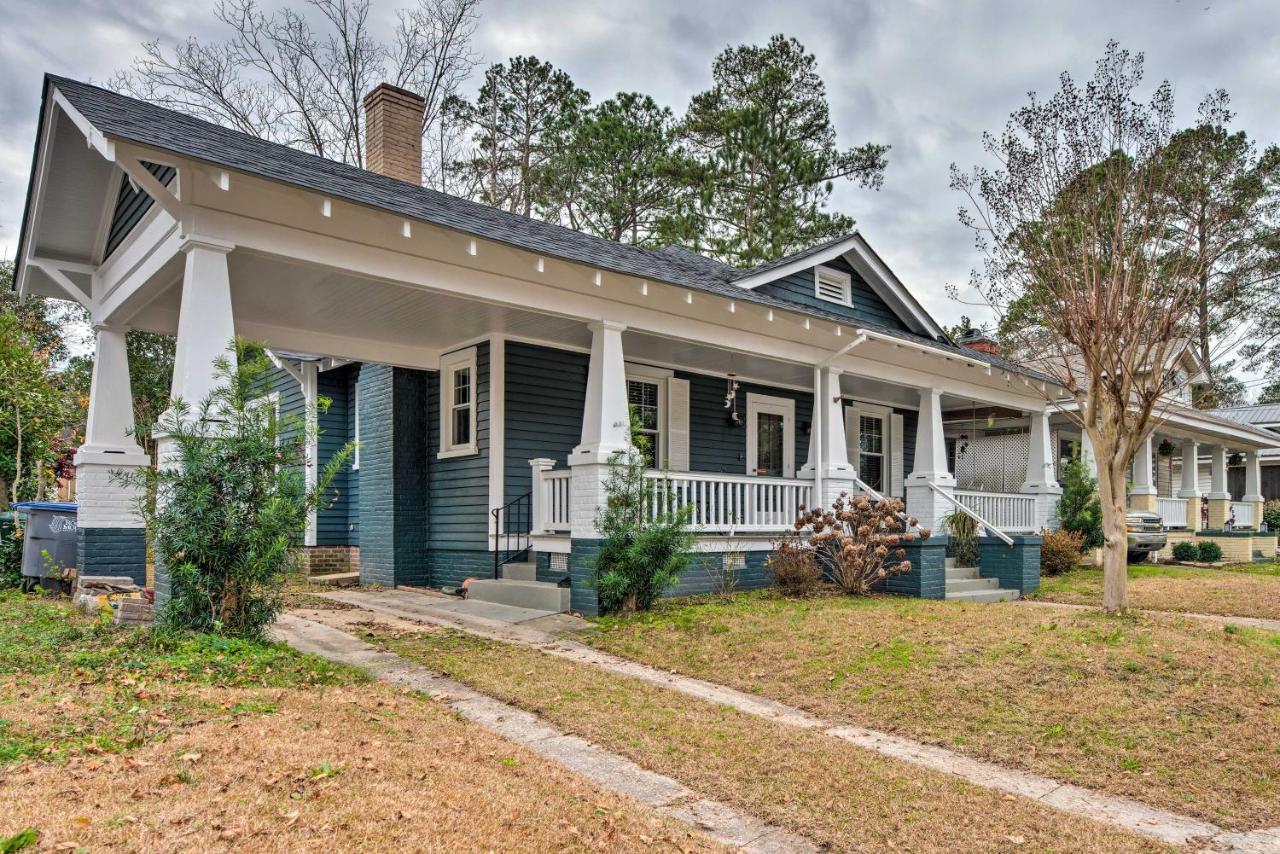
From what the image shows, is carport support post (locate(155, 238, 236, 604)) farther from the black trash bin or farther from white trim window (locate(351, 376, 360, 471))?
white trim window (locate(351, 376, 360, 471))

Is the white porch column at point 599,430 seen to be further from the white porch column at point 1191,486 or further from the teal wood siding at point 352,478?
the white porch column at point 1191,486

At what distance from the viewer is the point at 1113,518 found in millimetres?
8078

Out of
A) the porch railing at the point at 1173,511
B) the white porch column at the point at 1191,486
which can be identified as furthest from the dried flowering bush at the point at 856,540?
the white porch column at the point at 1191,486

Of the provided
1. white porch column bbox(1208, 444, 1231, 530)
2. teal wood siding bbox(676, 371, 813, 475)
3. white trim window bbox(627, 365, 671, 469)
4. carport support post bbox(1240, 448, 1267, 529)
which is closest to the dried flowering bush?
teal wood siding bbox(676, 371, 813, 475)

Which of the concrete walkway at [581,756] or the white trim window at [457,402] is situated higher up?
the white trim window at [457,402]

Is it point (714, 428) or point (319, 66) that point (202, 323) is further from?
point (319, 66)

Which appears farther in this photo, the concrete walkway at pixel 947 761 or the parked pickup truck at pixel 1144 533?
the parked pickup truck at pixel 1144 533

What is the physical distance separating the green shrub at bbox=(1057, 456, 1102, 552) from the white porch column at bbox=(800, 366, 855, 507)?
6.00 meters

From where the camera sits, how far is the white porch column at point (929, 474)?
514 inches

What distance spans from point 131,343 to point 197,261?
20.9 m

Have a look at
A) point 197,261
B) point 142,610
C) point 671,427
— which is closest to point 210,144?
point 197,261

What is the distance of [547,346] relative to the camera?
11.2 m

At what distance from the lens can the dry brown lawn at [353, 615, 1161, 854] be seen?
374 centimetres

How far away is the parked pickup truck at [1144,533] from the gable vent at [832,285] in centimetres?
748
